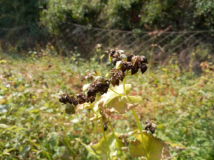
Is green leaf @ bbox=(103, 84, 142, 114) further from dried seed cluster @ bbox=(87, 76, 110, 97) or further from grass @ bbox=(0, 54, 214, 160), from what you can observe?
grass @ bbox=(0, 54, 214, 160)

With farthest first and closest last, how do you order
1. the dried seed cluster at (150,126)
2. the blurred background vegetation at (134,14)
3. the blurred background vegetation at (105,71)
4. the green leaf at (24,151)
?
the blurred background vegetation at (134,14) < the blurred background vegetation at (105,71) < the green leaf at (24,151) < the dried seed cluster at (150,126)

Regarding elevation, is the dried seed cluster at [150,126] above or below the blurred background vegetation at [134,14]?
below

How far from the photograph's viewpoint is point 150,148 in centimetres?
70

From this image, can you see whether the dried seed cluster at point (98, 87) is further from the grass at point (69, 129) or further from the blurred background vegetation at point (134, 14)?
the blurred background vegetation at point (134, 14)

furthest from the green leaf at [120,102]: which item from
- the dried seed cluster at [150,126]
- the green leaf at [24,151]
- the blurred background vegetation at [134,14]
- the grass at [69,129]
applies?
the blurred background vegetation at [134,14]

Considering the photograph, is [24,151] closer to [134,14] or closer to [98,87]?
[98,87]


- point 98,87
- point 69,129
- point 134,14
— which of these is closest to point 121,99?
point 98,87

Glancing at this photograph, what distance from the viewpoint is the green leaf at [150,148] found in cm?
68

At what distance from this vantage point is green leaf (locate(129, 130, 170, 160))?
0.68m

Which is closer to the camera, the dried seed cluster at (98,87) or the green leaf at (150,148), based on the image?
the dried seed cluster at (98,87)

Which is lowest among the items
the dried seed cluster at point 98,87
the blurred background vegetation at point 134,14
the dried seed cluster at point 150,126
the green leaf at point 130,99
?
the dried seed cluster at point 150,126

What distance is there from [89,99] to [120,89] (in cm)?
14

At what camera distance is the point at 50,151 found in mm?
1334

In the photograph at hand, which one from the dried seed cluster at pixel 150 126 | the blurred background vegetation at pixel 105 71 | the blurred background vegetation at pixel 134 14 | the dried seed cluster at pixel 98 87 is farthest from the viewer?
the blurred background vegetation at pixel 134 14
